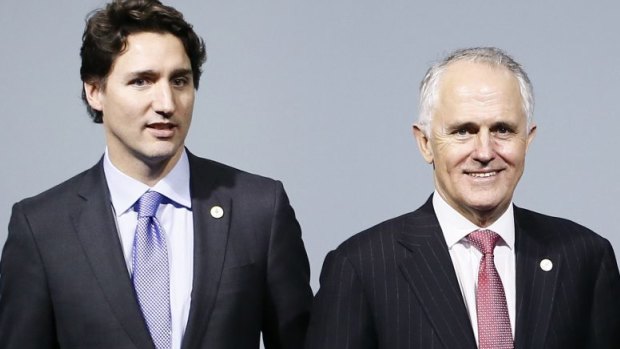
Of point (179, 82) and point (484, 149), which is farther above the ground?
point (179, 82)

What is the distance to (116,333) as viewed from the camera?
2.99m

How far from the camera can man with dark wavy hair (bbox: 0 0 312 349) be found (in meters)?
3.01

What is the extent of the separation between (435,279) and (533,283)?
222mm

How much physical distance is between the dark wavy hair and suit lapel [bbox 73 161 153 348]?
10.4 inches

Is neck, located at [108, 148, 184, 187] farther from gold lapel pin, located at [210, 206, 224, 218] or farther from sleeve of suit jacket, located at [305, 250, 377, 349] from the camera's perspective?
sleeve of suit jacket, located at [305, 250, 377, 349]

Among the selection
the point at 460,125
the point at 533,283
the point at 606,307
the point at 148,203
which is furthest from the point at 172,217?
the point at 606,307

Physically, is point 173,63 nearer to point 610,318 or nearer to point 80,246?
point 80,246

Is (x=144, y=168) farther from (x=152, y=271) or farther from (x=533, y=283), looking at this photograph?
(x=533, y=283)

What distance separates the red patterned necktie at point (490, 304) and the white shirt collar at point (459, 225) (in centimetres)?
3

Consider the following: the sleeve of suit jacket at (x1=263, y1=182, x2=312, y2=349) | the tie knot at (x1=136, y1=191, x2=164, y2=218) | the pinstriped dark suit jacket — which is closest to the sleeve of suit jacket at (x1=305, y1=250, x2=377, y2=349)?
the pinstriped dark suit jacket

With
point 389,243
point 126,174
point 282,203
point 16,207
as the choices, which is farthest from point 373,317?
point 16,207

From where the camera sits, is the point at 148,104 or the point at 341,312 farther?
the point at 148,104

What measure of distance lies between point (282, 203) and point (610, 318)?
0.84 metres

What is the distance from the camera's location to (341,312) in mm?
2863
